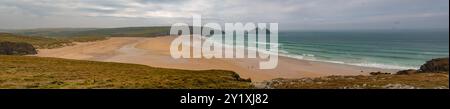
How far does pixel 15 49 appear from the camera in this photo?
76500 millimetres

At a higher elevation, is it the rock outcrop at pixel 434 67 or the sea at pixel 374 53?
the rock outcrop at pixel 434 67

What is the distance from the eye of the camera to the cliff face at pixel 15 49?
73625mm

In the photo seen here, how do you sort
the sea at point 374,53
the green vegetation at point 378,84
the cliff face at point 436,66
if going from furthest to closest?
1. the sea at point 374,53
2. the cliff face at point 436,66
3. the green vegetation at point 378,84

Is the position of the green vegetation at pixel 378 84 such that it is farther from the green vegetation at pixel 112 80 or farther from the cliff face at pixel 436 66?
the cliff face at pixel 436 66

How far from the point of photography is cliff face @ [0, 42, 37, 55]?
73.6m

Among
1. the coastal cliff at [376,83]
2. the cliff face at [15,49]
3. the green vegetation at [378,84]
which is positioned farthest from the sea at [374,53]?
the cliff face at [15,49]

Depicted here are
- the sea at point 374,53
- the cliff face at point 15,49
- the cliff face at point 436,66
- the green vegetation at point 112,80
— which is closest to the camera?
the green vegetation at point 112,80

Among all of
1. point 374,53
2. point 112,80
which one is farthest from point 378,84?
point 374,53

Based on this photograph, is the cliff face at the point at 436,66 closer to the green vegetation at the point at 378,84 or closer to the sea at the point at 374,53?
the green vegetation at the point at 378,84

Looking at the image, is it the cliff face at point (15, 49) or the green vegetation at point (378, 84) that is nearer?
the green vegetation at point (378, 84)
